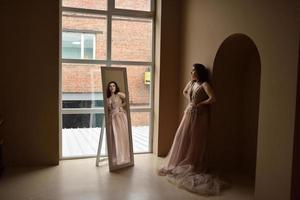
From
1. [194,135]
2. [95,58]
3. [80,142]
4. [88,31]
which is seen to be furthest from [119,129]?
[88,31]

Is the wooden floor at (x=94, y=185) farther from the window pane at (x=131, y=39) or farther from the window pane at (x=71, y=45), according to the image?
the window pane at (x=131, y=39)

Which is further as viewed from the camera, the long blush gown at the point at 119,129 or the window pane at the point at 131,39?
the window pane at the point at 131,39

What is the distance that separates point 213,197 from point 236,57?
2.06 metres

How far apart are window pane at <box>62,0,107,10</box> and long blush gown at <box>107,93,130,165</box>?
1592mm

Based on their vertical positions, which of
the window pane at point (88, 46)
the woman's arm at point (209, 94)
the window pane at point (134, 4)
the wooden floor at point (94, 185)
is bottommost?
the wooden floor at point (94, 185)

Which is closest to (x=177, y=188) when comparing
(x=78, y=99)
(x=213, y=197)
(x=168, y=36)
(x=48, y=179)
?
(x=213, y=197)

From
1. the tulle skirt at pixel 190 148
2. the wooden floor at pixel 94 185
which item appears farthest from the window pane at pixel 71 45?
the tulle skirt at pixel 190 148

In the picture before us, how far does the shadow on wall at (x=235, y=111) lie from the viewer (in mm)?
4328

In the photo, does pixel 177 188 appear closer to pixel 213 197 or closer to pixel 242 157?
pixel 213 197

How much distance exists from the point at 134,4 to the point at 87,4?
83 centimetres

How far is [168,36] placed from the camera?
17.0 feet

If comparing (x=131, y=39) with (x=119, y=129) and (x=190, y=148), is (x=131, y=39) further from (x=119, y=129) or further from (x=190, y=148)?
(x=190, y=148)

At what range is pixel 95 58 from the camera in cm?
511

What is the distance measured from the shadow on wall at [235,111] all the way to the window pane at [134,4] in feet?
6.18
